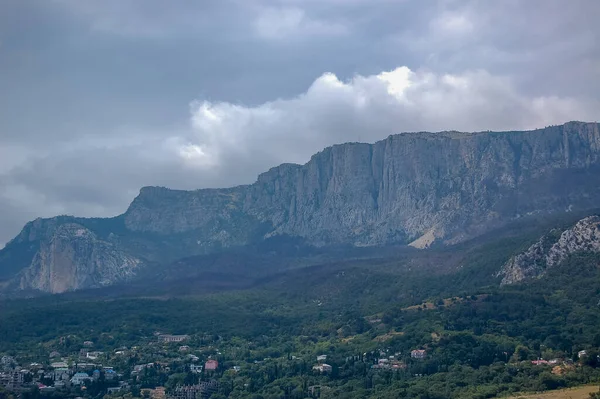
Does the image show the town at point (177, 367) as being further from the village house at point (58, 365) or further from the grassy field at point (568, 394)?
the grassy field at point (568, 394)

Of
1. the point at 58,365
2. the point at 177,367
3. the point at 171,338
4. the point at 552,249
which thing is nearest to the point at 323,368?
the point at 177,367

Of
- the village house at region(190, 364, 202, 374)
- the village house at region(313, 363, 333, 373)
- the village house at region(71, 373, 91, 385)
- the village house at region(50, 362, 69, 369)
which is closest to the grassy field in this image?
the village house at region(313, 363, 333, 373)

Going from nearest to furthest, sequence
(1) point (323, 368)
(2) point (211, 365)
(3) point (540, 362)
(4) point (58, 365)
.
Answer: (3) point (540, 362) < (1) point (323, 368) < (2) point (211, 365) < (4) point (58, 365)

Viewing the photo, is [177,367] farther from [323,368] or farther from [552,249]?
[552,249]

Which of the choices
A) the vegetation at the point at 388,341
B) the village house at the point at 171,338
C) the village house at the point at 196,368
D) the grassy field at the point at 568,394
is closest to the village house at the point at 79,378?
the vegetation at the point at 388,341

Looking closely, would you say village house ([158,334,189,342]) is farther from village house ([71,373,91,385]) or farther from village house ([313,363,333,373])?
village house ([313,363,333,373])
